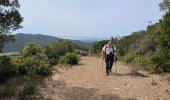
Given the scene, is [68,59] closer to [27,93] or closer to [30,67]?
[30,67]

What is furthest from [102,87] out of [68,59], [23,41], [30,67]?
[23,41]

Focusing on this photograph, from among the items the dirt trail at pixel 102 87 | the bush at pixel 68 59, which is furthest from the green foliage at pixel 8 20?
the bush at pixel 68 59

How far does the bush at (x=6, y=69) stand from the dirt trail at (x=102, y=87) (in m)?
1.72

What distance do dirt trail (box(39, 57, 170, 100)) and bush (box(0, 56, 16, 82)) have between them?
1.72 m

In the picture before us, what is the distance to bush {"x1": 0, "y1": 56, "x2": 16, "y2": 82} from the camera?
57.2ft

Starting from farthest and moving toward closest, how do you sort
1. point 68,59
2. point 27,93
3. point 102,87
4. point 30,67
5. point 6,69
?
point 68,59, point 30,67, point 6,69, point 102,87, point 27,93

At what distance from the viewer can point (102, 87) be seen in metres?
16.0

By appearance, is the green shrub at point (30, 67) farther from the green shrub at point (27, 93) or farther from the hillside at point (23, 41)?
the green shrub at point (27, 93)

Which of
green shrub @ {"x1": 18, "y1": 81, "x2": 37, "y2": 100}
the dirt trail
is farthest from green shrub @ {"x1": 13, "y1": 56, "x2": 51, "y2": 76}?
green shrub @ {"x1": 18, "y1": 81, "x2": 37, "y2": 100}

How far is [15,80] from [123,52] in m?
25.9

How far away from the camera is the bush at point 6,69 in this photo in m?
17.4

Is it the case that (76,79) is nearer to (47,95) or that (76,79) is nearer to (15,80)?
(15,80)

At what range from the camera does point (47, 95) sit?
1405 cm

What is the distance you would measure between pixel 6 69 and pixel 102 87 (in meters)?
4.44
